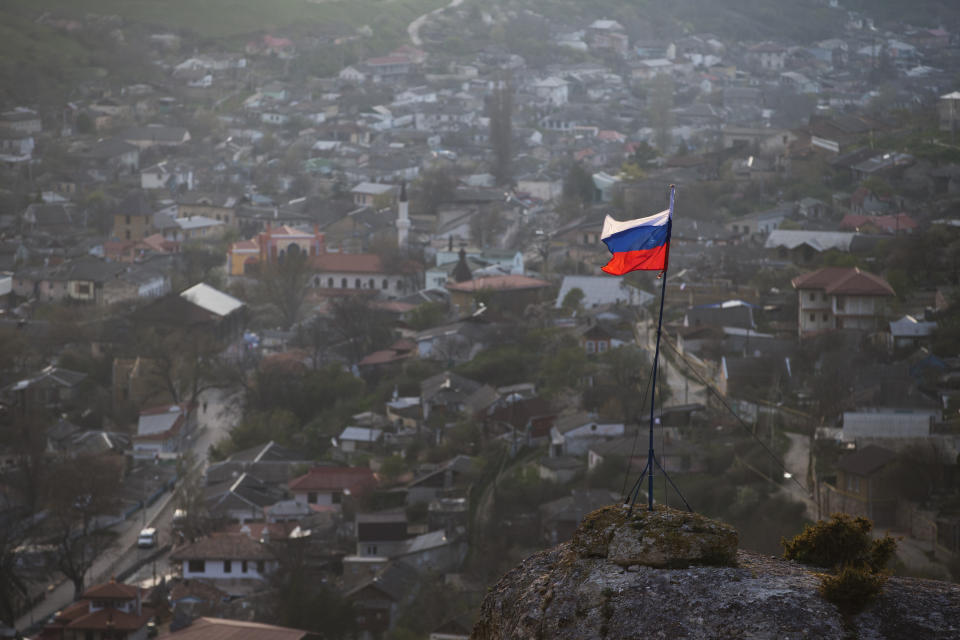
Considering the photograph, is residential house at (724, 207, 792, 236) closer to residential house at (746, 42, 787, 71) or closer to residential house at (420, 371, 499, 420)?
residential house at (420, 371, 499, 420)

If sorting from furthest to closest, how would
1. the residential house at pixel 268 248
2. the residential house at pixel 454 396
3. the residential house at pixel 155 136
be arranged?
the residential house at pixel 155 136
the residential house at pixel 268 248
the residential house at pixel 454 396

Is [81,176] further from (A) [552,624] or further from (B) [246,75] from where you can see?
(A) [552,624]

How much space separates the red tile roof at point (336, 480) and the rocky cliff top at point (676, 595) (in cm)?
1397

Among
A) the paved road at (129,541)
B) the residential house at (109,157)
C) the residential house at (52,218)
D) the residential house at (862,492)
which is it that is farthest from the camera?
the residential house at (109,157)

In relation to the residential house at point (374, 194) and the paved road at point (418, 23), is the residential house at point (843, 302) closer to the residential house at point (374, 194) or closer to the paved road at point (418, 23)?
the residential house at point (374, 194)

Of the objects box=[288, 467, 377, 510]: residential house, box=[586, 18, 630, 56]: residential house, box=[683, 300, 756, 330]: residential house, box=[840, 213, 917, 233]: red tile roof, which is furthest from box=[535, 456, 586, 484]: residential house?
box=[586, 18, 630, 56]: residential house

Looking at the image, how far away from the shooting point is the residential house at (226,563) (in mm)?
15586

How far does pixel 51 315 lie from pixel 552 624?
26.4 metres

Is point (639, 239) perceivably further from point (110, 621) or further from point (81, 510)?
point (81, 510)

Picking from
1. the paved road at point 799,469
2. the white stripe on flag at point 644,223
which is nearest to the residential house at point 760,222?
the paved road at point 799,469

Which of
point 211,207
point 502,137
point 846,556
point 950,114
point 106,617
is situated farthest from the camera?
point 502,137

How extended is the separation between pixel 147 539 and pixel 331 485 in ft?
8.33

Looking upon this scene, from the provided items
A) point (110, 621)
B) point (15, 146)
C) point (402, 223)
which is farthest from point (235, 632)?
point (15, 146)

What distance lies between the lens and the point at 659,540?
12.1 ft
